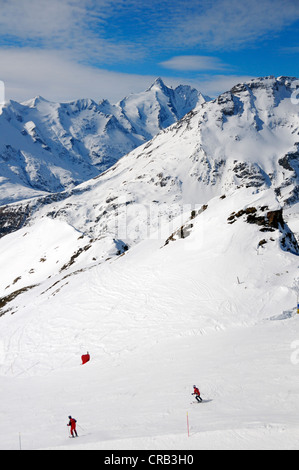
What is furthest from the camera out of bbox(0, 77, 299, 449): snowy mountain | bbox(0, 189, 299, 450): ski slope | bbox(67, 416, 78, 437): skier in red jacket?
bbox(0, 77, 299, 449): snowy mountain

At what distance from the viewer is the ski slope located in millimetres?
15359

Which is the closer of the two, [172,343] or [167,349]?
[167,349]

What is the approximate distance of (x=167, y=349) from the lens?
26.0 m

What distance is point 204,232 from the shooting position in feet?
135

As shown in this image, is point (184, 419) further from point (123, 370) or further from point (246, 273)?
point (246, 273)

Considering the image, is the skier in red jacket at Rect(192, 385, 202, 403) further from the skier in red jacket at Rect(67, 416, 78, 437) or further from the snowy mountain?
the skier in red jacket at Rect(67, 416, 78, 437)

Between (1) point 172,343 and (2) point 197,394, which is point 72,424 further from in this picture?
(1) point 172,343

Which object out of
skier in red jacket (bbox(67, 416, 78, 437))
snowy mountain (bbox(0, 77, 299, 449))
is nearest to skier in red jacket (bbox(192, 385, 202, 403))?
snowy mountain (bbox(0, 77, 299, 449))

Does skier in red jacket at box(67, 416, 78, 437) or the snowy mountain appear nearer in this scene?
skier in red jacket at box(67, 416, 78, 437)

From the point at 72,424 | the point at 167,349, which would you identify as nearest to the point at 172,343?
the point at 167,349

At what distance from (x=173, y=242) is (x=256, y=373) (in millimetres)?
24892

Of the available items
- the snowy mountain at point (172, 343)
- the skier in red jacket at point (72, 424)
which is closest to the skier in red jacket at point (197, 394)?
the snowy mountain at point (172, 343)

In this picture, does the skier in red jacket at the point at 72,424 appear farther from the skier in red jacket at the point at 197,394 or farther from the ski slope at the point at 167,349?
the skier in red jacket at the point at 197,394

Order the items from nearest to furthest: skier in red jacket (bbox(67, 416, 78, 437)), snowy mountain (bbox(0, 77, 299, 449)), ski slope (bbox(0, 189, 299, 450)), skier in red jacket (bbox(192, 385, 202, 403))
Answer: skier in red jacket (bbox(67, 416, 78, 437)), ski slope (bbox(0, 189, 299, 450)), snowy mountain (bbox(0, 77, 299, 449)), skier in red jacket (bbox(192, 385, 202, 403))
